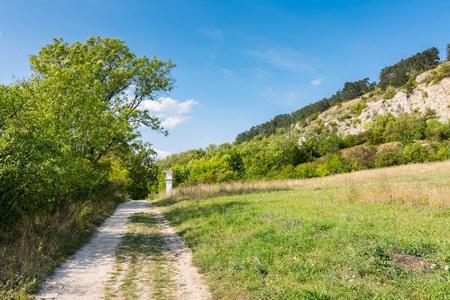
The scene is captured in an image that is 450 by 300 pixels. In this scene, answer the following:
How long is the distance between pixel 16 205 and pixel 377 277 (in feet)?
31.9

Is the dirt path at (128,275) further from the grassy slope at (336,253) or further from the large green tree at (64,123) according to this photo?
the large green tree at (64,123)

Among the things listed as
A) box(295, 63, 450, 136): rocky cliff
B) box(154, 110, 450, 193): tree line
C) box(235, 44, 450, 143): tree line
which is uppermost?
box(235, 44, 450, 143): tree line

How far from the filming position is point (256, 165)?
1950 inches

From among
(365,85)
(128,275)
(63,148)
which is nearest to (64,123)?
(63,148)

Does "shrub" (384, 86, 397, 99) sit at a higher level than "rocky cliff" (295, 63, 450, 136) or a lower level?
higher

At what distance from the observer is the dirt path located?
470 centimetres

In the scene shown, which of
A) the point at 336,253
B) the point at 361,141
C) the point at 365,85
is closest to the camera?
the point at 336,253

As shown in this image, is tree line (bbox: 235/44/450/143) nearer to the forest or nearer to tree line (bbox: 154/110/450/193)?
tree line (bbox: 154/110/450/193)

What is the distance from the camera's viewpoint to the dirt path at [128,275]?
4.70 meters

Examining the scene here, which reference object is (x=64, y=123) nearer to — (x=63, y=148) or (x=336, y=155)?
(x=63, y=148)

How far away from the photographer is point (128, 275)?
566 centimetres

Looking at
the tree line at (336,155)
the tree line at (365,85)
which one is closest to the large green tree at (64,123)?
the tree line at (336,155)

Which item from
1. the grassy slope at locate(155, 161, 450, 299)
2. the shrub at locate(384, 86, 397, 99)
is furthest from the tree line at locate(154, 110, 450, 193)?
the grassy slope at locate(155, 161, 450, 299)

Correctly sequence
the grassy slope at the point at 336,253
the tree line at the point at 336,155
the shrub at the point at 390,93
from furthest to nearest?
the shrub at the point at 390,93 → the tree line at the point at 336,155 → the grassy slope at the point at 336,253
